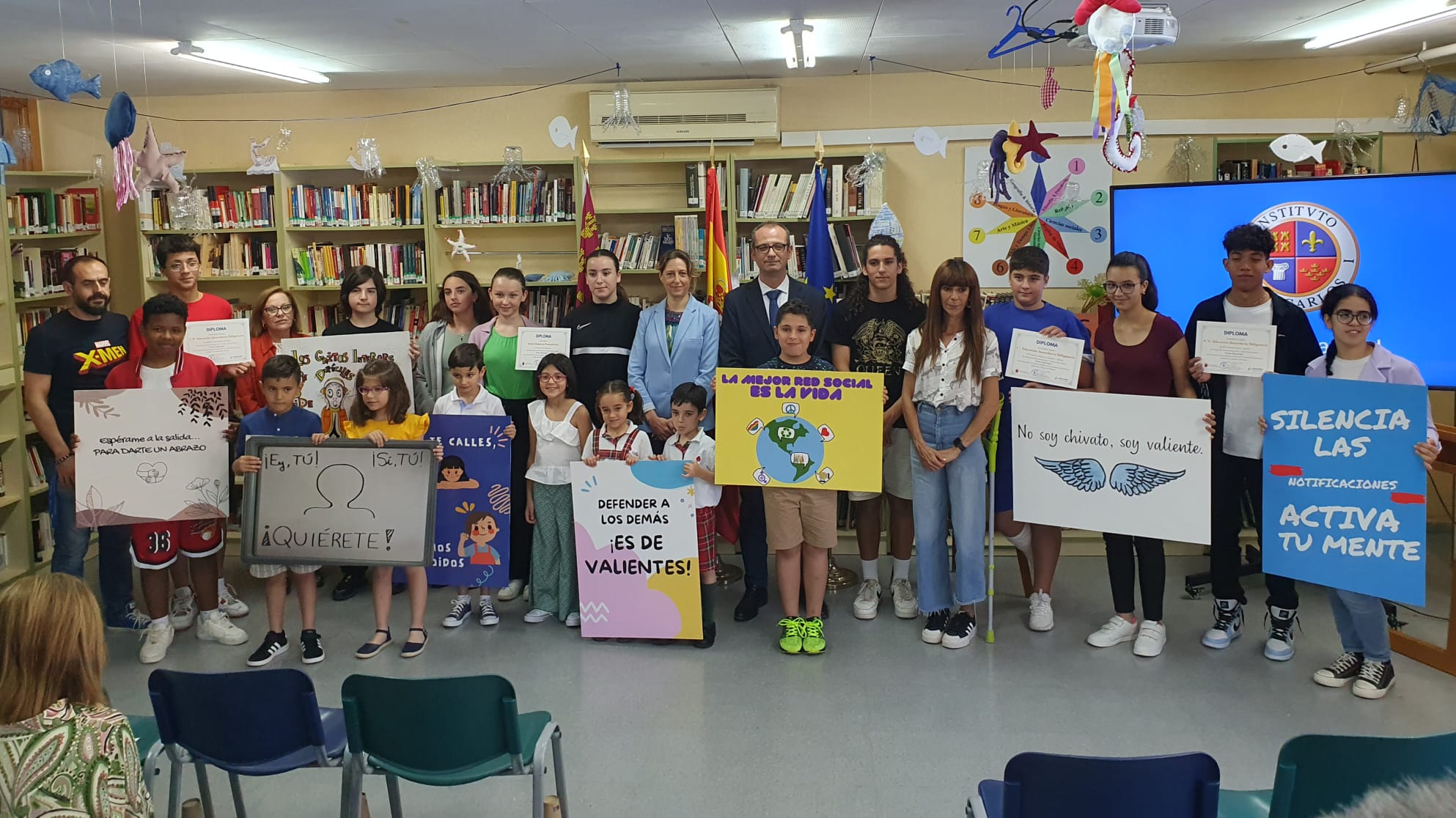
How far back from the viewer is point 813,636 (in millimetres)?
4031

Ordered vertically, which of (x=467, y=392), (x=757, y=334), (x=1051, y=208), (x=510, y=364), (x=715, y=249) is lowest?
(x=467, y=392)

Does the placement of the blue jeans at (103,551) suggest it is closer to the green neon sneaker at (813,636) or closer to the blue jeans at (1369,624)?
the green neon sneaker at (813,636)

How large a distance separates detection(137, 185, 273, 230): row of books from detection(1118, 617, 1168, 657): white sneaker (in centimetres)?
563

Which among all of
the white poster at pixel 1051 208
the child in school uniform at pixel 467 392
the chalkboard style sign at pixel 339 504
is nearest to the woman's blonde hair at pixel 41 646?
the chalkboard style sign at pixel 339 504

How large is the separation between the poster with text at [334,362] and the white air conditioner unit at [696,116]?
2.53 metres

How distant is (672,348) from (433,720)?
244cm

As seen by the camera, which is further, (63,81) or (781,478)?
(781,478)

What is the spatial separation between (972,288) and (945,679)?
4.87ft

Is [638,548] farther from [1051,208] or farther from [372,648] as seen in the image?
[1051,208]

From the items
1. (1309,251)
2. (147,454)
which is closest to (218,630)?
(147,454)

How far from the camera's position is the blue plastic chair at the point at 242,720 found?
2.33m

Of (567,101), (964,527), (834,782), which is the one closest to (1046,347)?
(964,527)

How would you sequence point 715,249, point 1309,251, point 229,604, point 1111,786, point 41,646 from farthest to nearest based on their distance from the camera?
point 715,249, point 1309,251, point 229,604, point 1111,786, point 41,646

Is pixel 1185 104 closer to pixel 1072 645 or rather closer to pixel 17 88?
pixel 1072 645
